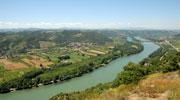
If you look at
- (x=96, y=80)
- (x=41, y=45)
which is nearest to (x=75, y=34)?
(x=41, y=45)

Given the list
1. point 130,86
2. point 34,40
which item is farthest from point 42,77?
point 34,40

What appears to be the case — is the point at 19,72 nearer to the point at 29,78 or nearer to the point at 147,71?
the point at 29,78

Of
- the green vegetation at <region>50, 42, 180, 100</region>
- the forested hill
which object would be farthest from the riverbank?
the forested hill

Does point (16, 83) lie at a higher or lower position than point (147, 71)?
lower

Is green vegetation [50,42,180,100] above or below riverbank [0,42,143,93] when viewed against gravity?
above

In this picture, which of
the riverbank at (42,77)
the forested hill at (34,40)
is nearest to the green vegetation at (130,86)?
the riverbank at (42,77)

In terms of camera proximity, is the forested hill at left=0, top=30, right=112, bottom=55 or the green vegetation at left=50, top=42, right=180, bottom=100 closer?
the green vegetation at left=50, top=42, right=180, bottom=100

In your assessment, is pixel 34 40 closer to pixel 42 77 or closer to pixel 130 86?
pixel 42 77

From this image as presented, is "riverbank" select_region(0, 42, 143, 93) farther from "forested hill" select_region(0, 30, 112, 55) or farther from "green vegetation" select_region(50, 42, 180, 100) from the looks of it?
"forested hill" select_region(0, 30, 112, 55)

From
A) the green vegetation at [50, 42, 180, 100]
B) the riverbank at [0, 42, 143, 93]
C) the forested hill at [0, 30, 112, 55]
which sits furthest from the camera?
the forested hill at [0, 30, 112, 55]

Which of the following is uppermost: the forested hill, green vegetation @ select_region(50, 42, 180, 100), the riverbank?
green vegetation @ select_region(50, 42, 180, 100)

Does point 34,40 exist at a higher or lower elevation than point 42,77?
lower
